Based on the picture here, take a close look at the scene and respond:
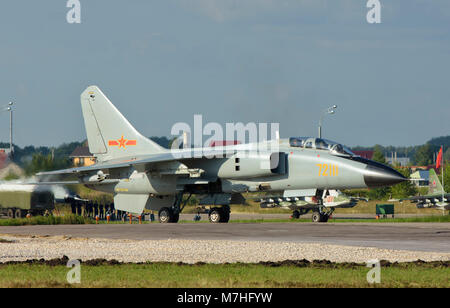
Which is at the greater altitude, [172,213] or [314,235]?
[314,235]

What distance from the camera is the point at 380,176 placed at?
26266 millimetres

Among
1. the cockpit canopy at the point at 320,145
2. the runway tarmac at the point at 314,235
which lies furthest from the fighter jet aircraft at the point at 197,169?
the runway tarmac at the point at 314,235

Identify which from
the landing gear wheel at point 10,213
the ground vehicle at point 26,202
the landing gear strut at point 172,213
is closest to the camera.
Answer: the landing gear strut at point 172,213

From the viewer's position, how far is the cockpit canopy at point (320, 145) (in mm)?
27828

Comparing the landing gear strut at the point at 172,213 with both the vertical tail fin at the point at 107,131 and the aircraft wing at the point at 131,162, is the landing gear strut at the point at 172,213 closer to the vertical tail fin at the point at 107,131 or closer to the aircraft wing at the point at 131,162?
the aircraft wing at the point at 131,162

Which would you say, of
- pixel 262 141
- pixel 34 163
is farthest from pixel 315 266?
pixel 34 163

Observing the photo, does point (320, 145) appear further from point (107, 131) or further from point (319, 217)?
point (107, 131)

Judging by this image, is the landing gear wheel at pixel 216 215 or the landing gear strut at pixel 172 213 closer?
the landing gear wheel at pixel 216 215

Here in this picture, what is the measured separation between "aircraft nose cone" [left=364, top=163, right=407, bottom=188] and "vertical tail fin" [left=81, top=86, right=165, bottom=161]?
10588mm

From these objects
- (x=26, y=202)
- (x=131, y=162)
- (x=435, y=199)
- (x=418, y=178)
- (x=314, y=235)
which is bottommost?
(x=435, y=199)

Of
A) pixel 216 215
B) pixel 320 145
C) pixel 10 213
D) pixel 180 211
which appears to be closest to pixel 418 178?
pixel 320 145

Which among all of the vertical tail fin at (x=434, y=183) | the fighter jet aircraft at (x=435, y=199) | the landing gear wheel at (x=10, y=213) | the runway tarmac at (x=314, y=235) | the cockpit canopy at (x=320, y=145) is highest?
the cockpit canopy at (x=320, y=145)

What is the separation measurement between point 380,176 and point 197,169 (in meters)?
7.75
